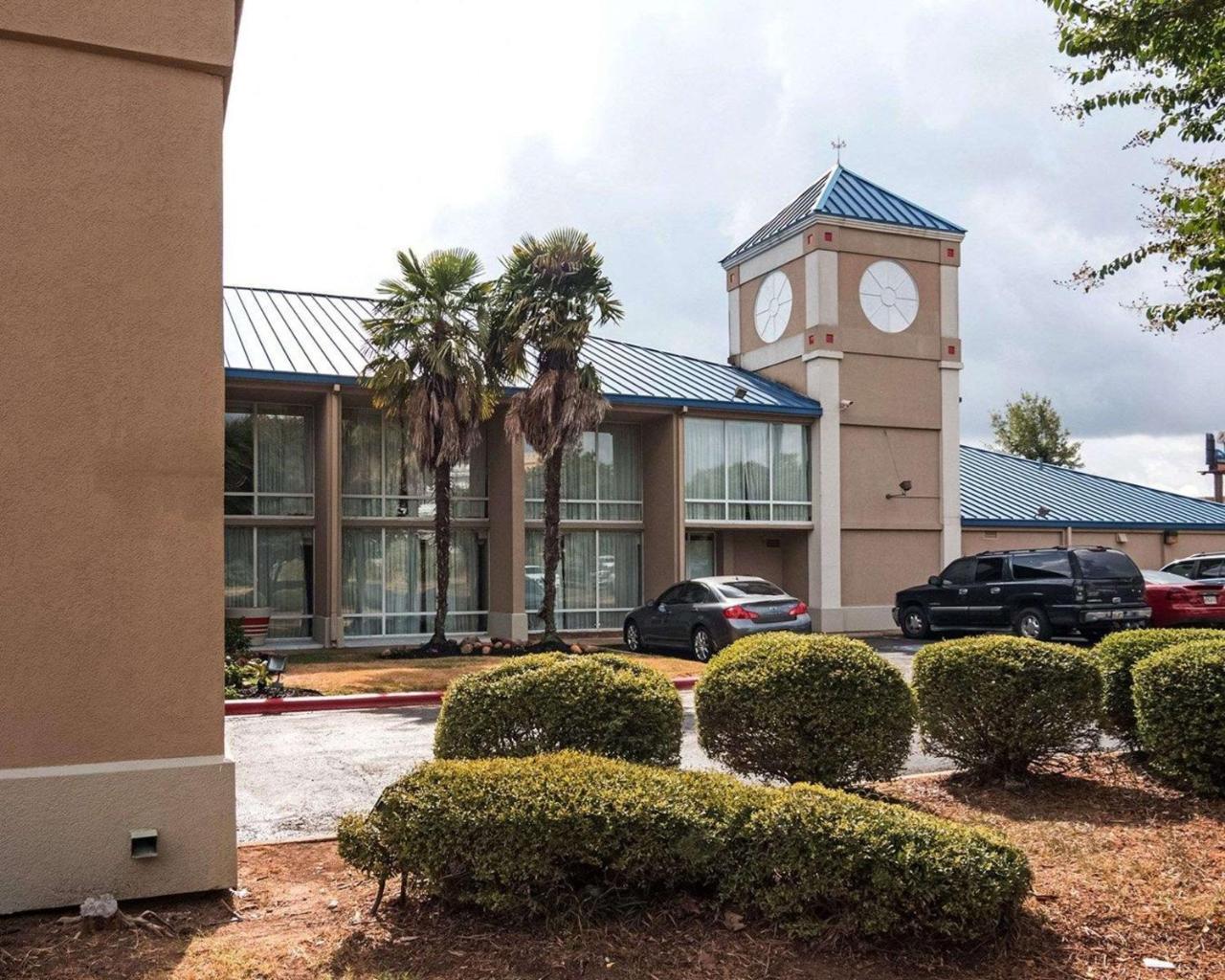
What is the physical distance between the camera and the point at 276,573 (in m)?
22.0

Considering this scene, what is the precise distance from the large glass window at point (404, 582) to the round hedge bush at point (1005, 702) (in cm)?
1609

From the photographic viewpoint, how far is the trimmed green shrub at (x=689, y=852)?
184 inches

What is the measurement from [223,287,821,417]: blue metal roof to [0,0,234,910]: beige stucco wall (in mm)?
14334

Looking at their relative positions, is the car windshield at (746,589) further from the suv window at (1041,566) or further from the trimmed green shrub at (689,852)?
the trimmed green shrub at (689,852)

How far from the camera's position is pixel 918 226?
26641 millimetres

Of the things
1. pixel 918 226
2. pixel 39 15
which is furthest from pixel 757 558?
pixel 39 15

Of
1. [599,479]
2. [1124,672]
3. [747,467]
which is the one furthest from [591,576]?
[1124,672]

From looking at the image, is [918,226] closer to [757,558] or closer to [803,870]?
[757,558]

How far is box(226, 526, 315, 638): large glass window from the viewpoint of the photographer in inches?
857

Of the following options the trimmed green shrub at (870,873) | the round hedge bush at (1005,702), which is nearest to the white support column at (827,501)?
the round hedge bush at (1005,702)

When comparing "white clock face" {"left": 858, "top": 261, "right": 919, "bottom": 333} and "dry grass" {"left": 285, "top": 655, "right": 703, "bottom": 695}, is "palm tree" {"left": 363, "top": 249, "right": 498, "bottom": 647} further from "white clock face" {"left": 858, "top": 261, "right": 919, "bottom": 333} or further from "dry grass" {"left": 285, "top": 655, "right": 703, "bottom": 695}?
"white clock face" {"left": 858, "top": 261, "right": 919, "bottom": 333}

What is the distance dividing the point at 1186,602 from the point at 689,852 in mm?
19632

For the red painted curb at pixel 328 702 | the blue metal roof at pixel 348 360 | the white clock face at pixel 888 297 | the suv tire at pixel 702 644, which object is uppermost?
the white clock face at pixel 888 297

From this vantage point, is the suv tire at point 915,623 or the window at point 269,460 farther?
the suv tire at point 915,623
